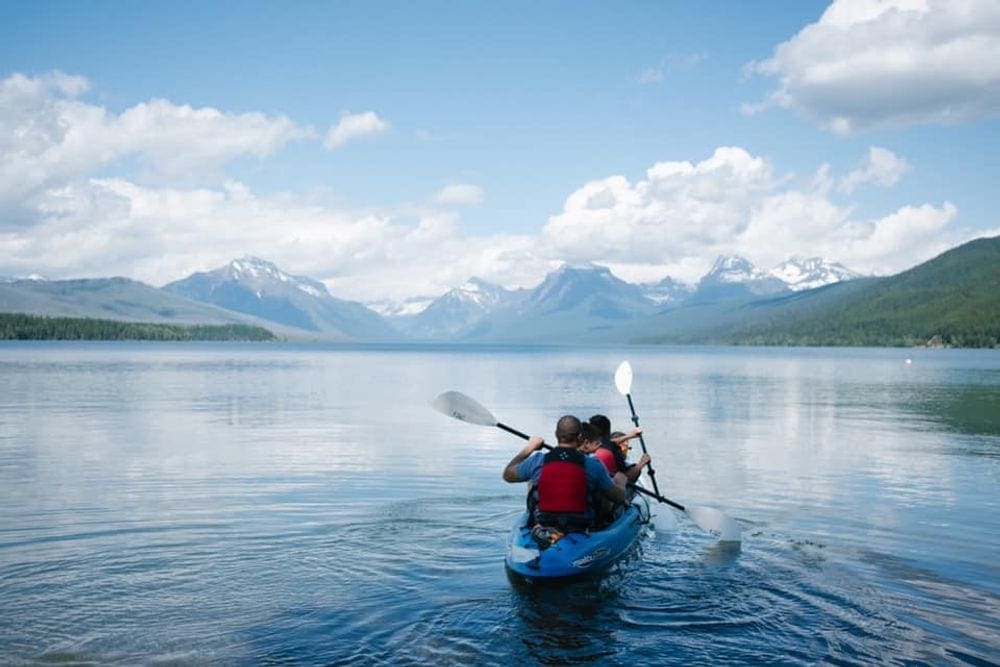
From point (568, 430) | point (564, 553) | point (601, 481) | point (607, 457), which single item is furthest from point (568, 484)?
point (607, 457)

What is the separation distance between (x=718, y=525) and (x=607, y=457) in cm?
301

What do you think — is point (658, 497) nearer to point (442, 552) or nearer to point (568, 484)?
point (442, 552)

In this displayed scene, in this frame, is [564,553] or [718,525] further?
[718,525]

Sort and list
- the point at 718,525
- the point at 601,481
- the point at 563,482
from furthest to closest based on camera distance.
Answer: the point at 718,525
the point at 601,481
the point at 563,482

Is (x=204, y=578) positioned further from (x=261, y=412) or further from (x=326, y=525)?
(x=261, y=412)

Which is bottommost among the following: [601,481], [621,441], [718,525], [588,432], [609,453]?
[718,525]

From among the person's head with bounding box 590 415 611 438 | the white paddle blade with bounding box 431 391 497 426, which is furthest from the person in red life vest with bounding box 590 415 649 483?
the white paddle blade with bounding box 431 391 497 426

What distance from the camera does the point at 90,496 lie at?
21.0 m

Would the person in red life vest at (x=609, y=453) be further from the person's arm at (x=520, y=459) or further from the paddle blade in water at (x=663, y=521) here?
the person's arm at (x=520, y=459)

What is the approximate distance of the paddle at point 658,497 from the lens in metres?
17.0

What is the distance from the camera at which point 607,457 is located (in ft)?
53.8

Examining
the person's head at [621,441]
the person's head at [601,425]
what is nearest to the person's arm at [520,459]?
the person's head at [601,425]

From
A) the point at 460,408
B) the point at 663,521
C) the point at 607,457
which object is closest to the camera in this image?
the point at 607,457

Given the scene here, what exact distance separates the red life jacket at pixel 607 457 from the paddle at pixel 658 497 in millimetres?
1425
